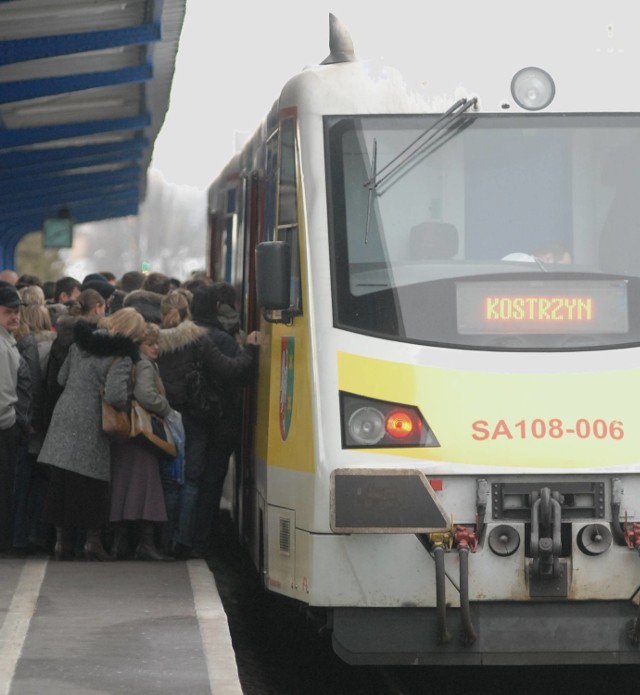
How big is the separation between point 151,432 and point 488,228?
123 inches

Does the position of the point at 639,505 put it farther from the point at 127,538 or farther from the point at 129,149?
the point at 129,149

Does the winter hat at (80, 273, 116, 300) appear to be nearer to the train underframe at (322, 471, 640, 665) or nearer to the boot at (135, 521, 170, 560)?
the boot at (135, 521, 170, 560)

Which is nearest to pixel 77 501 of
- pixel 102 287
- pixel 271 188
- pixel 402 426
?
pixel 271 188

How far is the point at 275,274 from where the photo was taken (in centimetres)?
792

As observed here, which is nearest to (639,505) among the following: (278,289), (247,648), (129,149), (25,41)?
(278,289)

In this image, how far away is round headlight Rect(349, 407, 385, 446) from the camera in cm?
739

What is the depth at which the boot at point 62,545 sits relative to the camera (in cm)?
1049

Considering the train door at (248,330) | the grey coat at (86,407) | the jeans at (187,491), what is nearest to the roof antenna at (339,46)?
the train door at (248,330)

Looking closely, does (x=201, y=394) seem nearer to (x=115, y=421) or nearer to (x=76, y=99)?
(x=115, y=421)

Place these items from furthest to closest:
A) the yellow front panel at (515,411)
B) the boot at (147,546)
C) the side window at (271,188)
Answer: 1. the boot at (147,546)
2. the side window at (271,188)
3. the yellow front panel at (515,411)

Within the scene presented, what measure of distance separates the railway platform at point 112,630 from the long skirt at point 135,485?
304mm

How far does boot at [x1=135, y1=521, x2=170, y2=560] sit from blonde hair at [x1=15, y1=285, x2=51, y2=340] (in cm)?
144

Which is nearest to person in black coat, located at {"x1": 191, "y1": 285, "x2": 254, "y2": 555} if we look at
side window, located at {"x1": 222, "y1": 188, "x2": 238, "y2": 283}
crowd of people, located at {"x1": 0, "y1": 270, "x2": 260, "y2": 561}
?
crowd of people, located at {"x1": 0, "y1": 270, "x2": 260, "y2": 561}

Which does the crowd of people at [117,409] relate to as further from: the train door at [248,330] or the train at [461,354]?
the train at [461,354]
